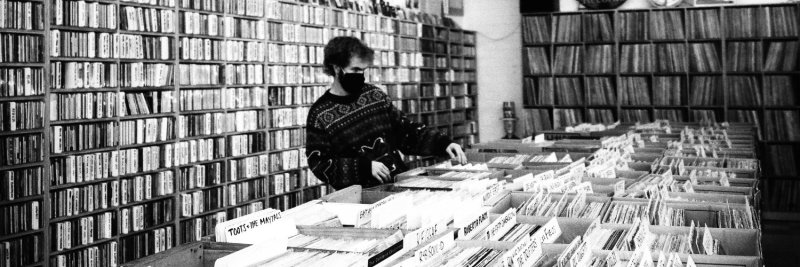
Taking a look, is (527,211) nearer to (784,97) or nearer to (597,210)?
(597,210)

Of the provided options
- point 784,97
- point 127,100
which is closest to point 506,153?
point 127,100

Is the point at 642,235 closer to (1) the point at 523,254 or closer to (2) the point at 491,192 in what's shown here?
(1) the point at 523,254

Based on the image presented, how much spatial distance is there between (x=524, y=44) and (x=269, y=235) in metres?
7.74

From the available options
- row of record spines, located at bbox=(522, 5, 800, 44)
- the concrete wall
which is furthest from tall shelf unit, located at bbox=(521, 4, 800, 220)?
the concrete wall

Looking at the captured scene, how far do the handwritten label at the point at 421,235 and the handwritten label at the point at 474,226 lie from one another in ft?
0.20

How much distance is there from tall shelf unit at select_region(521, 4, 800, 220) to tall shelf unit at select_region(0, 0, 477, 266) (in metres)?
2.86

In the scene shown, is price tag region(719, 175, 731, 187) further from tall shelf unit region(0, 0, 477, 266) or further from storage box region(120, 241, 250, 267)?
tall shelf unit region(0, 0, 477, 266)

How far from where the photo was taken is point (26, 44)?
4.32m

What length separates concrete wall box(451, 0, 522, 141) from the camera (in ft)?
33.2

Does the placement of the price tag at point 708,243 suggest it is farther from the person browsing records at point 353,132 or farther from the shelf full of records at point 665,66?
the shelf full of records at point 665,66

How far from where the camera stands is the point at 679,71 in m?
8.49

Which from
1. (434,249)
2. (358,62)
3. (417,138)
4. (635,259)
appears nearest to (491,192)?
(434,249)

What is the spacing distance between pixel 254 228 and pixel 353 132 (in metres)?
1.75

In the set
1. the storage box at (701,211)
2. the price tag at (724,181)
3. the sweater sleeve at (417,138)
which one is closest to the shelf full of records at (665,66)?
the sweater sleeve at (417,138)
